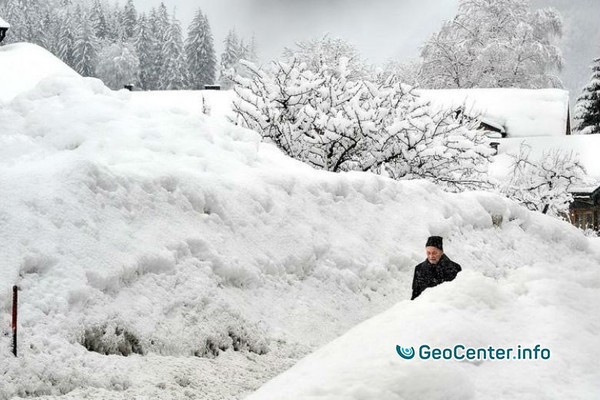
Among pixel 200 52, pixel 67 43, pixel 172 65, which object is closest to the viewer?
pixel 172 65

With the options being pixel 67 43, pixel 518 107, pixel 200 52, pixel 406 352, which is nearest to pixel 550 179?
pixel 518 107

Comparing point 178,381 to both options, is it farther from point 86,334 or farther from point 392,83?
point 392,83

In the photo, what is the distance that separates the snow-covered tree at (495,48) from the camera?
44.1 m

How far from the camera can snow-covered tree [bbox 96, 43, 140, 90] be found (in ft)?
242

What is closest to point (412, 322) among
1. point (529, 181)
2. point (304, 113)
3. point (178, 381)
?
point (178, 381)

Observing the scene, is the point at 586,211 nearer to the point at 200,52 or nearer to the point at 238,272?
the point at 238,272

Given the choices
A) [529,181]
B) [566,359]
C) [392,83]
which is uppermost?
[392,83]

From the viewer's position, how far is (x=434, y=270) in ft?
20.9

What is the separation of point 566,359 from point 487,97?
1407 inches

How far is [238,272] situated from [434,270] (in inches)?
79.5

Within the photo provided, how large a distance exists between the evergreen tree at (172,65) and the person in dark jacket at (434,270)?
6969 cm

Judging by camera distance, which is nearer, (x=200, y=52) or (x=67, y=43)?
(x=67, y=43)

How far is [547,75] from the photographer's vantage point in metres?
45.7
